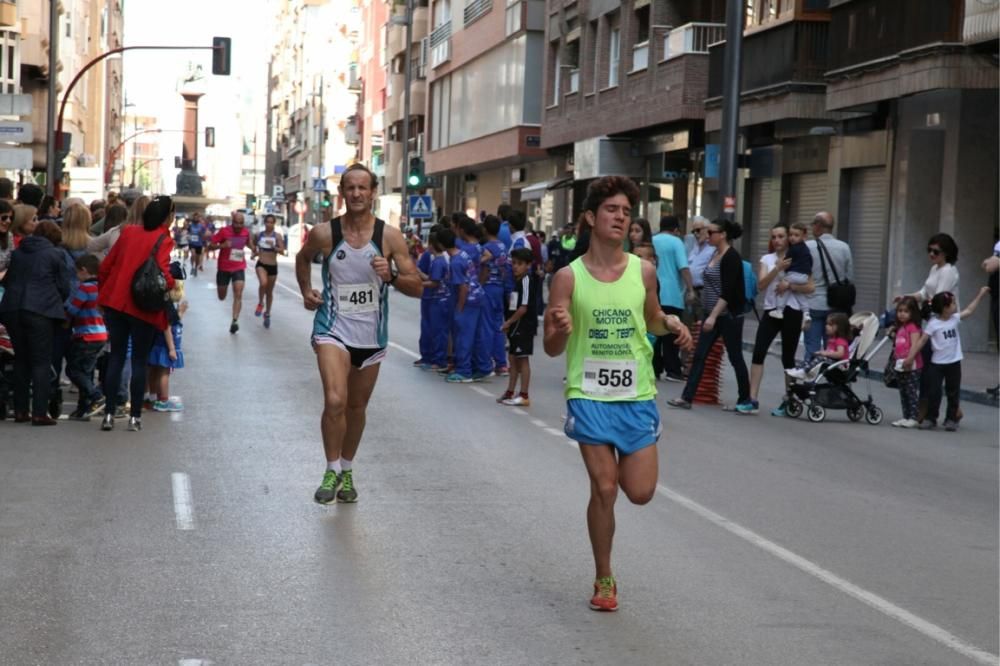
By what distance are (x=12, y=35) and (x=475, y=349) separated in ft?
101

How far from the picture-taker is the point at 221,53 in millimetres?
41219

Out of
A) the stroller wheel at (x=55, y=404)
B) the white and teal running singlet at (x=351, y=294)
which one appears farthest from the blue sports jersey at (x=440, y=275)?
the white and teal running singlet at (x=351, y=294)

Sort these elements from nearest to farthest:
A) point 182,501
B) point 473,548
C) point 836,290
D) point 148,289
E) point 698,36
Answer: point 473,548, point 182,501, point 148,289, point 836,290, point 698,36

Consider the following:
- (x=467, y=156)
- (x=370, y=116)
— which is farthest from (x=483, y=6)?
(x=370, y=116)

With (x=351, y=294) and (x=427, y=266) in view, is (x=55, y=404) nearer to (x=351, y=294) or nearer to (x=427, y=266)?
(x=351, y=294)

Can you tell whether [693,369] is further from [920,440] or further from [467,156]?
[467,156]

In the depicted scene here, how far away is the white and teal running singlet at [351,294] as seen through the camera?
30.8 feet

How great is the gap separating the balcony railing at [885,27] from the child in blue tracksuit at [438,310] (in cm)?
848

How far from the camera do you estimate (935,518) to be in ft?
33.1

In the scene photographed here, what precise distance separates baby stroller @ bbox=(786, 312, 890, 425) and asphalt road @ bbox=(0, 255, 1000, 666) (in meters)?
1.11

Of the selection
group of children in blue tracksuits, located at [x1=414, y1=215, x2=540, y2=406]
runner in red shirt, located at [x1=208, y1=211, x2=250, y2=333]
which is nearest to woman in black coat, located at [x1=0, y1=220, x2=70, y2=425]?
group of children in blue tracksuits, located at [x1=414, y1=215, x2=540, y2=406]

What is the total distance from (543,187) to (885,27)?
2171 centimetres

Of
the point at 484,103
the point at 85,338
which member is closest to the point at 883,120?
the point at 85,338

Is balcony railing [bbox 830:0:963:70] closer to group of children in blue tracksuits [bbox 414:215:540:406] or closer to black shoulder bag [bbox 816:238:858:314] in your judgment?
black shoulder bag [bbox 816:238:858:314]
